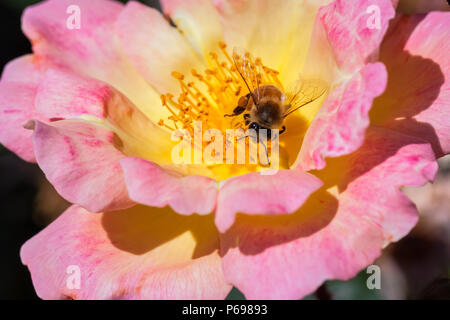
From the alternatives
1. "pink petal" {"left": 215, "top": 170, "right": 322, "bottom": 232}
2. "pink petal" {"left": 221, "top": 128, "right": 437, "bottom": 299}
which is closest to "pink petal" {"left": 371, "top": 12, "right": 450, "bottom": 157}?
"pink petal" {"left": 221, "top": 128, "right": 437, "bottom": 299}

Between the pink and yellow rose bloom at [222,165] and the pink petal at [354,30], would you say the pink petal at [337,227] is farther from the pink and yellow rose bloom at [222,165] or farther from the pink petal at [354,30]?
the pink petal at [354,30]

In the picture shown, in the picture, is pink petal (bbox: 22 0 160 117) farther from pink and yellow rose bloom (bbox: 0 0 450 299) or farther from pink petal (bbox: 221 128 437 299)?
pink petal (bbox: 221 128 437 299)

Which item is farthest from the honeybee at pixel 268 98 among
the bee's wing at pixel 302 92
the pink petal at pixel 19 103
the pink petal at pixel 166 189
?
the pink petal at pixel 19 103

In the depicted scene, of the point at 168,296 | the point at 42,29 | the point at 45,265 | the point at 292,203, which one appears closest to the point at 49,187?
the point at 42,29

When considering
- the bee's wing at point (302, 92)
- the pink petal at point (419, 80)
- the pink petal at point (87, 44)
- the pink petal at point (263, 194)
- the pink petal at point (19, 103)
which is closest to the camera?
the pink petal at point (263, 194)

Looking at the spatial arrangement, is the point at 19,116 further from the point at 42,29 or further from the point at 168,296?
the point at 168,296

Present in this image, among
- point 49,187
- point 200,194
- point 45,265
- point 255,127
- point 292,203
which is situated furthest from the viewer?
point 49,187
